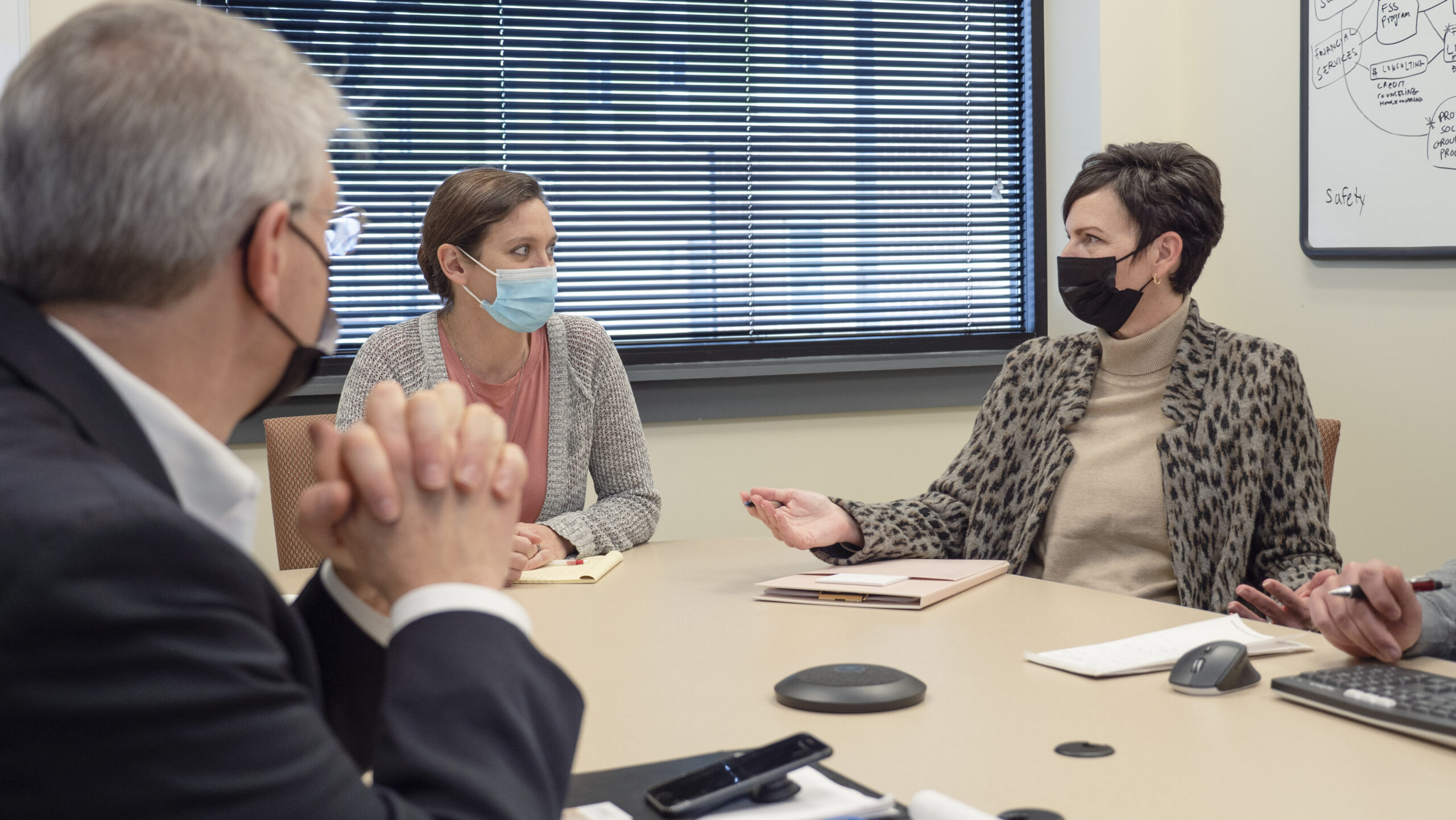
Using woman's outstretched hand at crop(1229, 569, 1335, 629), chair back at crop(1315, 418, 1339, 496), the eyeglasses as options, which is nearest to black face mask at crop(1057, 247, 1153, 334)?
chair back at crop(1315, 418, 1339, 496)

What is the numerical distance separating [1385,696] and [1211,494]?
831 mm

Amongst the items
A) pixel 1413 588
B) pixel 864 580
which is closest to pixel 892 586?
pixel 864 580

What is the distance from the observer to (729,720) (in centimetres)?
116

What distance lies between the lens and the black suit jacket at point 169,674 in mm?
521

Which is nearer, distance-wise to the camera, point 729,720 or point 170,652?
point 170,652

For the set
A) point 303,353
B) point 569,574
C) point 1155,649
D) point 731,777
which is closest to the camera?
point 303,353

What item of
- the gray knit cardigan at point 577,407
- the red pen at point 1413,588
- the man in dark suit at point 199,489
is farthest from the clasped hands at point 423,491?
the gray knit cardigan at point 577,407

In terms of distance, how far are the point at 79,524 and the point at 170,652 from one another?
7 centimetres

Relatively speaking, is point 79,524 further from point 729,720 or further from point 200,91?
point 729,720

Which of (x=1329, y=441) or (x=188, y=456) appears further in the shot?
(x=1329, y=441)

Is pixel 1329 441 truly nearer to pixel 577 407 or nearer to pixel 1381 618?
pixel 1381 618

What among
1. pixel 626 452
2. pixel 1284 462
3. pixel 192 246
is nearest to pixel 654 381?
pixel 626 452

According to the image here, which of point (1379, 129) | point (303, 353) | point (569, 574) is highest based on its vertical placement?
point (1379, 129)

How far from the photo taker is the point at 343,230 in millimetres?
878
